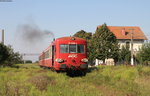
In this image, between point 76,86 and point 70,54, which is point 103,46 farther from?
point 76,86

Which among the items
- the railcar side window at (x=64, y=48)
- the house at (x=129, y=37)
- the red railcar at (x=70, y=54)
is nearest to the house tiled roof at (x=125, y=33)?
the house at (x=129, y=37)

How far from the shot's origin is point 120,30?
68562 millimetres

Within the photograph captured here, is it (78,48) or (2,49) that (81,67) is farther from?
(2,49)

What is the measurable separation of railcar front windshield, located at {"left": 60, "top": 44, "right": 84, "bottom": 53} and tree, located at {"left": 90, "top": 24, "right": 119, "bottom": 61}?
29764mm

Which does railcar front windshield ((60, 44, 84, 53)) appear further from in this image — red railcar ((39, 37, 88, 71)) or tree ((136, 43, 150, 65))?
tree ((136, 43, 150, 65))

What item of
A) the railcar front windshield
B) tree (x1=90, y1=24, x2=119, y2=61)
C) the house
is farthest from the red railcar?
the house

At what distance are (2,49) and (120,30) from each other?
130ft

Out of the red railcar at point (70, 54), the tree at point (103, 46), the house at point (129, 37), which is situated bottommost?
the red railcar at point (70, 54)

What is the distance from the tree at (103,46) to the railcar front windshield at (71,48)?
29.8 m

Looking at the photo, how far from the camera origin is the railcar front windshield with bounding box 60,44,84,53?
18672 millimetres

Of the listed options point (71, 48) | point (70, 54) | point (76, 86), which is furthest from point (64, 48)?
point (76, 86)

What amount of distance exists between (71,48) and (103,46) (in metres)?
30.8

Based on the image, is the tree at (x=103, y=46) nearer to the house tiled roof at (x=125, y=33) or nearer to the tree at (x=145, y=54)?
the tree at (x=145, y=54)

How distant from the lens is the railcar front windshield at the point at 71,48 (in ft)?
61.3
